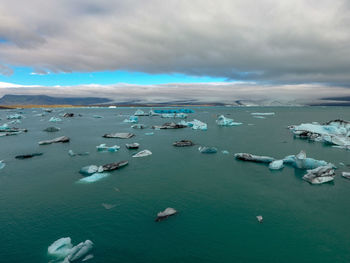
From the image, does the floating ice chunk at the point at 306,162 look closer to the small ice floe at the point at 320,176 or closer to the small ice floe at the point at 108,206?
the small ice floe at the point at 320,176

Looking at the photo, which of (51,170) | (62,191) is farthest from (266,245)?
(51,170)

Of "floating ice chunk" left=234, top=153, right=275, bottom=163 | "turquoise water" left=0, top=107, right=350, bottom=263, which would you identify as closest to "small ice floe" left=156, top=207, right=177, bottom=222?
"turquoise water" left=0, top=107, right=350, bottom=263

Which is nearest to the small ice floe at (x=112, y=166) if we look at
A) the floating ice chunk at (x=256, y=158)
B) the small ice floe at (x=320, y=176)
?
the floating ice chunk at (x=256, y=158)

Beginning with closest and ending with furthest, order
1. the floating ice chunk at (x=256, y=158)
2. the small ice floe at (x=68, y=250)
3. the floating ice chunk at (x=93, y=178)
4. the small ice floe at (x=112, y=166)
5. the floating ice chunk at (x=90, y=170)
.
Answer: the small ice floe at (x=68, y=250)
the floating ice chunk at (x=93, y=178)
the floating ice chunk at (x=90, y=170)
the small ice floe at (x=112, y=166)
the floating ice chunk at (x=256, y=158)

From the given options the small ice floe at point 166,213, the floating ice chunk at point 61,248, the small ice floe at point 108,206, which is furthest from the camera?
the small ice floe at point 108,206

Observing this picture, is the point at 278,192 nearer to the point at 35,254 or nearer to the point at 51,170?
the point at 35,254

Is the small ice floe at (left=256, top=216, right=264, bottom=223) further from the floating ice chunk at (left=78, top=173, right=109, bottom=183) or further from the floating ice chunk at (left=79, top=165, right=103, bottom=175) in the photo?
the floating ice chunk at (left=79, top=165, right=103, bottom=175)

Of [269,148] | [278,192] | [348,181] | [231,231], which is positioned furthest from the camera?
Result: [269,148]
